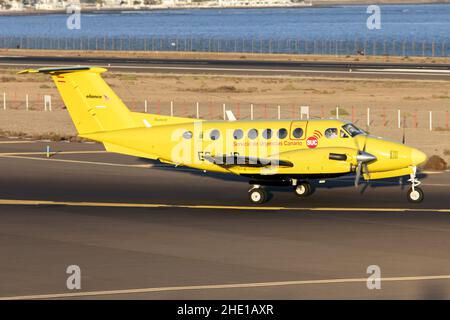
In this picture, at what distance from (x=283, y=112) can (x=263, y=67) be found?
41.3 meters

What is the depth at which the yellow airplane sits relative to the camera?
3725 cm

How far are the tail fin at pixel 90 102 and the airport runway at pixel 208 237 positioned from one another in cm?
263

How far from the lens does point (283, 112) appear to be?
7231 centimetres

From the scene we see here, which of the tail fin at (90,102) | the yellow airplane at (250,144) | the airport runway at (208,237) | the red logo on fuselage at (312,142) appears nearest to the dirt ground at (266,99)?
the yellow airplane at (250,144)

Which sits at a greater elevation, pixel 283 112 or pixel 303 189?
pixel 283 112

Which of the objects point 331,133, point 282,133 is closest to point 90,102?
point 282,133

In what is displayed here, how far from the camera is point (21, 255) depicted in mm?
29750

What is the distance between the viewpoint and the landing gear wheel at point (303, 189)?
3994 centimetres

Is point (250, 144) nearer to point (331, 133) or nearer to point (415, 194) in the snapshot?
point (331, 133)

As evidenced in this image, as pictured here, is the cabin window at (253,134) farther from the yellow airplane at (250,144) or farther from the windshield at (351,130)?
the windshield at (351,130)

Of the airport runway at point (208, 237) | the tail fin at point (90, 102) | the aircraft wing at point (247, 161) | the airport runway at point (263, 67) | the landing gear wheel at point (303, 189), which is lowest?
the airport runway at point (208, 237)

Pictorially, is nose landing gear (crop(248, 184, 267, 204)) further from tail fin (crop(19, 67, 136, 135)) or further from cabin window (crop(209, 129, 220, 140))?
tail fin (crop(19, 67, 136, 135))

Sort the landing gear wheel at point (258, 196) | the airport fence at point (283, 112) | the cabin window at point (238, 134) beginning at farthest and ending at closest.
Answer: the airport fence at point (283, 112), the cabin window at point (238, 134), the landing gear wheel at point (258, 196)

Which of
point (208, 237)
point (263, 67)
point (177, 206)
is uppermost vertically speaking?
point (263, 67)
